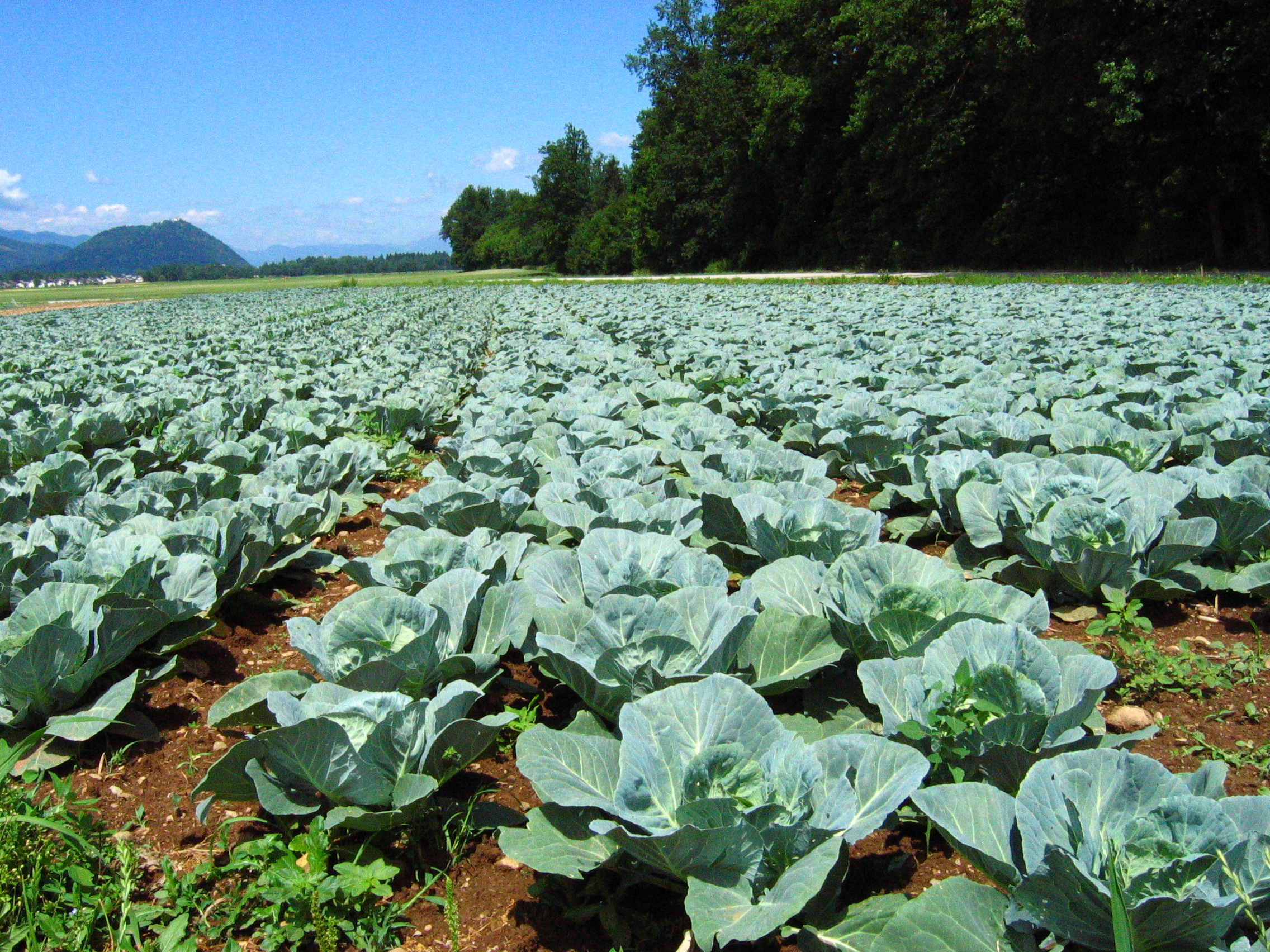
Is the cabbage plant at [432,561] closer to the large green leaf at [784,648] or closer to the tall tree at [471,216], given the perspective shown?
the large green leaf at [784,648]

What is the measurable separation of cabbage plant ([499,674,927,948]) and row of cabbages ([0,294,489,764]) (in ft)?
4.09

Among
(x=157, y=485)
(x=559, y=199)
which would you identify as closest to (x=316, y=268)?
(x=559, y=199)

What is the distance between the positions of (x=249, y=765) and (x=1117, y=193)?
110 ft

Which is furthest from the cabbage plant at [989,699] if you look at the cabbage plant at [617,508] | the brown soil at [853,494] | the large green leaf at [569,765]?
the brown soil at [853,494]

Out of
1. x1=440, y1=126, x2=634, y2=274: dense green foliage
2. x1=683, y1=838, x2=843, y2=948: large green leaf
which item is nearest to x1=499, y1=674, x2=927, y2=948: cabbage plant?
x1=683, y1=838, x2=843, y2=948: large green leaf

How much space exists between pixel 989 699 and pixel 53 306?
138 ft

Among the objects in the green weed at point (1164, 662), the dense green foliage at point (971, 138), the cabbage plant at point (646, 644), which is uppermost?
the dense green foliage at point (971, 138)

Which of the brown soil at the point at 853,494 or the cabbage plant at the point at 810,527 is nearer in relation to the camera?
the cabbage plant at the point at 810,527

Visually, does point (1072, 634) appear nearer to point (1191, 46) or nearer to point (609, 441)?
point (609, 441)

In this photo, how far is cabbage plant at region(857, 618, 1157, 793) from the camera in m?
1.71

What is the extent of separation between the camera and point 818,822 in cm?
150

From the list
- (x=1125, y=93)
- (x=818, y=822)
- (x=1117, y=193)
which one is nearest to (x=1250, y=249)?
A: (x=1117, y=193)

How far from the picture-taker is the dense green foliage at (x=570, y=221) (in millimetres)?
57469

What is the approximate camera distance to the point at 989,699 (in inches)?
70.4
